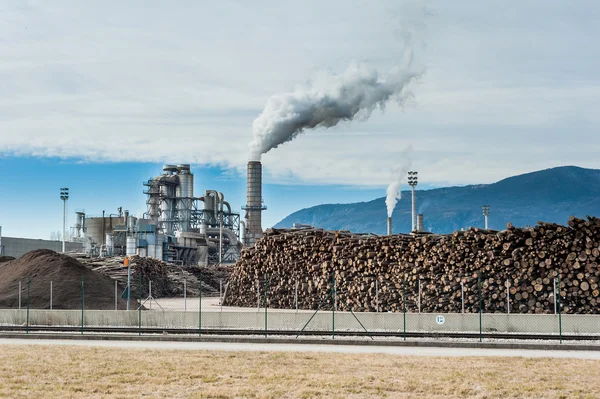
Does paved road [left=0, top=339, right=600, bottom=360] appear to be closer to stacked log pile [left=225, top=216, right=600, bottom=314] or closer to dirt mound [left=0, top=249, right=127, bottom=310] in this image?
stacked log pile [left=225, top=216, right=600, bottom=314]

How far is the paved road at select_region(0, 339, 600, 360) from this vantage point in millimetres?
20234

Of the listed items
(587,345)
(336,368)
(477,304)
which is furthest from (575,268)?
(336,368)

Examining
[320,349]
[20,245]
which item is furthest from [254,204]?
[320,349]

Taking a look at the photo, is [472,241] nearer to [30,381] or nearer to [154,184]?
[30,381]

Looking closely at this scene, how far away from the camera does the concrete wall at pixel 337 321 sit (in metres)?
25.5

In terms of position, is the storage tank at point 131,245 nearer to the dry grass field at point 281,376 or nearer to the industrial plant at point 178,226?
the industrial plant at point 178,226

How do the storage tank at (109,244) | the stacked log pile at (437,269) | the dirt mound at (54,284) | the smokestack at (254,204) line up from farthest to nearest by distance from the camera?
1. the storage tank at (109,244)
2. the smokestack at (254,204)
3. the dirt mound at (54,284)
4. the stacked log pile at (437,269)

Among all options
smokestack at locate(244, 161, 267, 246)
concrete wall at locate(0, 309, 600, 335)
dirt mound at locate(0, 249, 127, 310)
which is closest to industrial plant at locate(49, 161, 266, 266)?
smokestack at locate(244, 161, 267, 246)

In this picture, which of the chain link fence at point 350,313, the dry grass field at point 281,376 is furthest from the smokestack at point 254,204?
the dry grass field at point 281,376

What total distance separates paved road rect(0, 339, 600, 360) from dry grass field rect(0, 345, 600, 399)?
4.36 feet

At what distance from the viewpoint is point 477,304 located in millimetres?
30219

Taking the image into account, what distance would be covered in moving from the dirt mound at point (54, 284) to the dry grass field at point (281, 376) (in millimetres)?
17127

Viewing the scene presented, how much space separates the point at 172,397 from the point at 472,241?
64.9ft

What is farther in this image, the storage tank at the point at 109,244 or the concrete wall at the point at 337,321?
the storage tank at the point at 109,244
